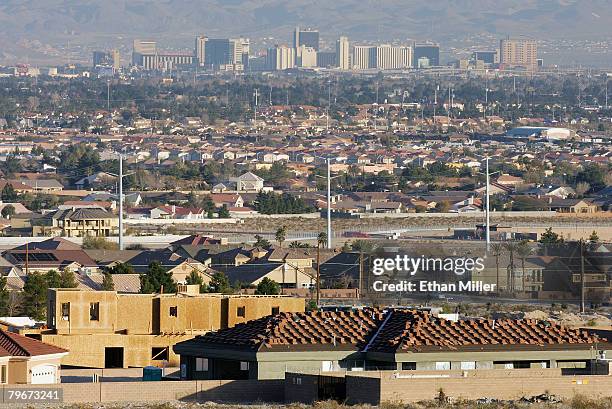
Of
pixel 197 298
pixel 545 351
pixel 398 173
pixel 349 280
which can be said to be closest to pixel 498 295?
pixel 349 280

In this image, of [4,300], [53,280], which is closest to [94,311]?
[4,300]

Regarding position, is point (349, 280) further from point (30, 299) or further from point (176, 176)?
point (176, 176)

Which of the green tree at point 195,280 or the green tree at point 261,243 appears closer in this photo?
the green tree at point 195,280

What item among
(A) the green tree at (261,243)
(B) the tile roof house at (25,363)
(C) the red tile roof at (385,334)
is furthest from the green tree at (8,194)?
(B) the tile roof house at (25,363)

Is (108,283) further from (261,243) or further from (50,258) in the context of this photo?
(261,243)

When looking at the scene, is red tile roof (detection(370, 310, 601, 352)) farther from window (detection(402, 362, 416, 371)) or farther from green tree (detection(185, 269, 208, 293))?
green tree (detection(185, 269, 208, 293))

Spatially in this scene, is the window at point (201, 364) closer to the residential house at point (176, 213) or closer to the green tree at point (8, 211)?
the green tree at point (8, 211)
